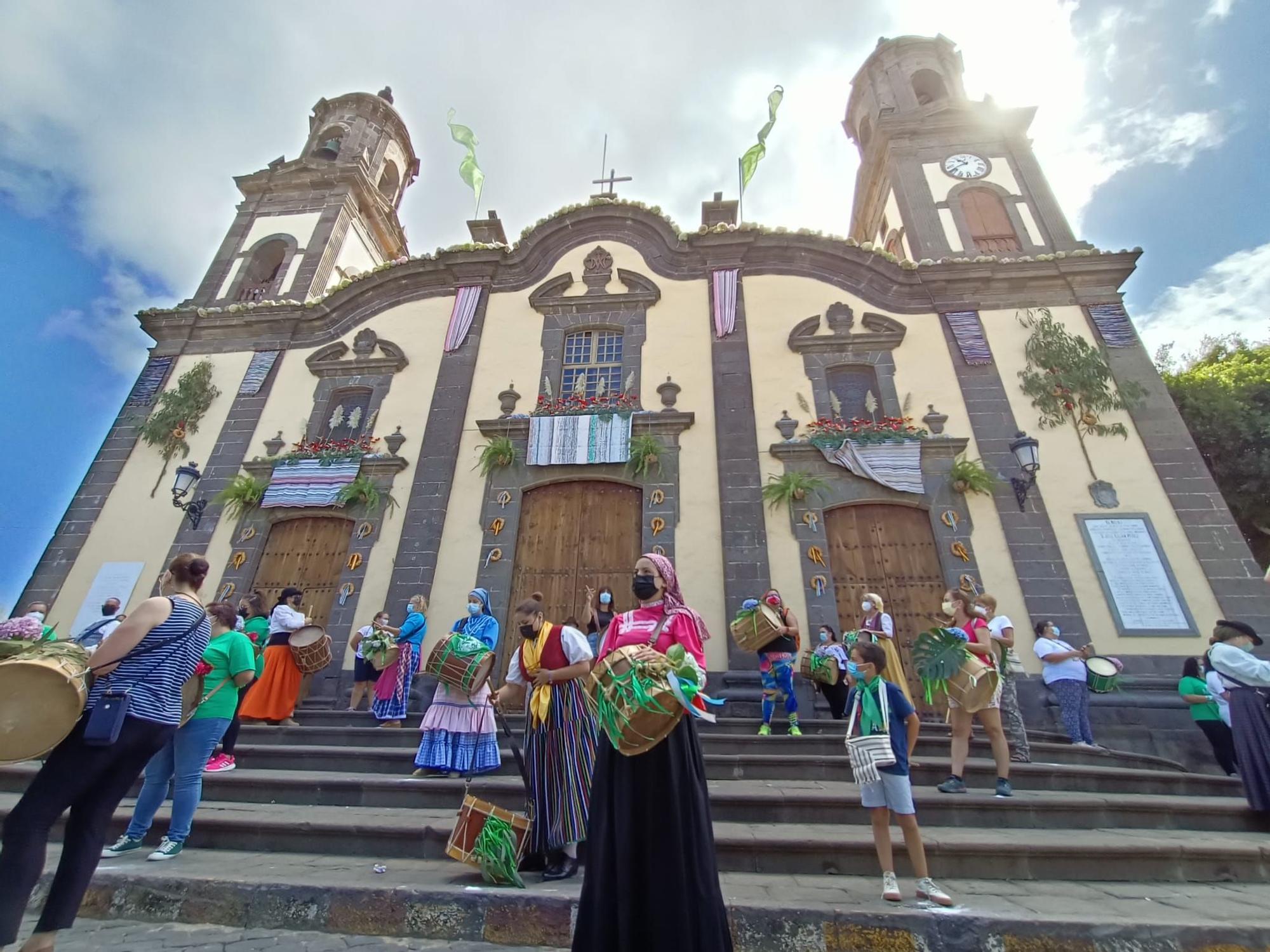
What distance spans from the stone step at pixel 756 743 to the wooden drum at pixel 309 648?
0.90m

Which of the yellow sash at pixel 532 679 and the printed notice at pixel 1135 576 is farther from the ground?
the printed notice at pixel 1135 576

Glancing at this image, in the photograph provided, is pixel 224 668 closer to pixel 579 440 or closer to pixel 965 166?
pixel 579 440

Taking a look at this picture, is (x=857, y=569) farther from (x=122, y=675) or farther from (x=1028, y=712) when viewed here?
(x=122, y=675)

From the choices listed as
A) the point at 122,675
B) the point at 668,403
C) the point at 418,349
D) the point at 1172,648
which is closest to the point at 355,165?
the point at 418,349

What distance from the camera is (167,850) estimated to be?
440 cm

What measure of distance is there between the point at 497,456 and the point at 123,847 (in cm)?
763

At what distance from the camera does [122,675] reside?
331 centimetres

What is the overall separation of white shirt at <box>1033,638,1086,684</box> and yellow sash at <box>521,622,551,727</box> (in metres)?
6.61

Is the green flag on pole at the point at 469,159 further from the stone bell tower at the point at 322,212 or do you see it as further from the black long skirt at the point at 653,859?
the black long skirt at the point at 653,859

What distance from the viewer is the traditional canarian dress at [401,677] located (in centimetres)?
829

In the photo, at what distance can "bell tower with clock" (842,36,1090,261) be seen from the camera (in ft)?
46.2

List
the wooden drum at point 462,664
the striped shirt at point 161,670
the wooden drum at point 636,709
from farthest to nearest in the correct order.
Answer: the wooden drum at point 462,664
the striped shirt at point 161,670
the wooden drum at point 636,709

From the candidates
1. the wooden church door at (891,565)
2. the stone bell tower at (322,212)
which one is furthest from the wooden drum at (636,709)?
the stone bell tower at (322,212)

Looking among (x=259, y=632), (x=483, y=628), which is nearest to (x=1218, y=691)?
(x=483, y=628)
